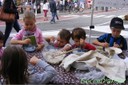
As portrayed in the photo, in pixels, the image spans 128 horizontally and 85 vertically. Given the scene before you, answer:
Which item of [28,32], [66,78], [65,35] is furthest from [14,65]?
[28,32]

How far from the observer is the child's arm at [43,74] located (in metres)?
2.88

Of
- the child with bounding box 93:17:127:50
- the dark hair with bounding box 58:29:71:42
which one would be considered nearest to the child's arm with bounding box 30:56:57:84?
the dark hair with bounding box 58:29:71:42

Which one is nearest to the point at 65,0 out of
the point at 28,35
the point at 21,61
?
the point at 28,35

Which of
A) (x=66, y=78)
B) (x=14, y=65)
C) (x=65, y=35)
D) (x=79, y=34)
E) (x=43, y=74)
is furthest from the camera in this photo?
(x=65, y=35)

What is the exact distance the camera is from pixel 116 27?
14.2 ft

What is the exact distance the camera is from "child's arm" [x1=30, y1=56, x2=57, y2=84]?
9.45 feet

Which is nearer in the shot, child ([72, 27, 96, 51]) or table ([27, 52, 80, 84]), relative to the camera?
Answer: table ([27, 52, 80, 84])

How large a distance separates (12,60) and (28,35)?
221cm

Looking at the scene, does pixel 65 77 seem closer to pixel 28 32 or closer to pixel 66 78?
pixel 66 78

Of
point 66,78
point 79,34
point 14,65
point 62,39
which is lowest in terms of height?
point 66,78

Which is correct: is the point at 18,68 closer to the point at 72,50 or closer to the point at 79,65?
the point at 79,65

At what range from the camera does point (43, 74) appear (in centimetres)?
297

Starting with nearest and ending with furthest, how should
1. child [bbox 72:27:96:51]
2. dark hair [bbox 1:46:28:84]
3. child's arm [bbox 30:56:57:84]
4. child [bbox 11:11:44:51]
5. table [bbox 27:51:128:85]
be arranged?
dark hair [bbox 1:46:28:84], child's arm [bbox 30:56:57:84], table [bbox 27:51:128:85], child [bbox 72:27:96:51], child [bbox 11:11:44:51]

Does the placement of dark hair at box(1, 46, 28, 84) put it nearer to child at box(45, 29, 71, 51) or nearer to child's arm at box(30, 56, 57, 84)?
child's arm at box(30, 56, 57, 84)
